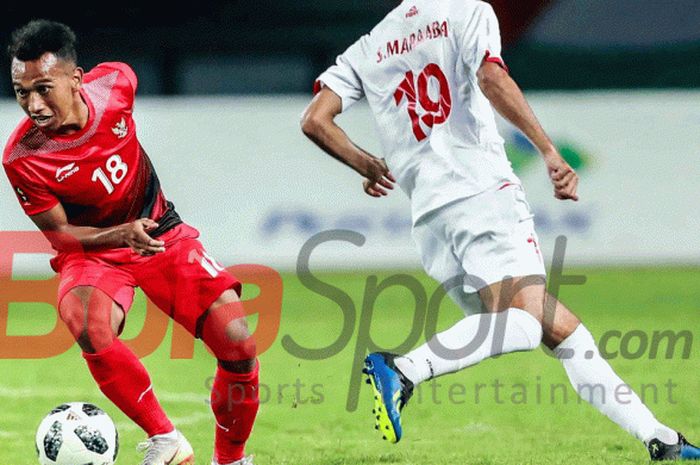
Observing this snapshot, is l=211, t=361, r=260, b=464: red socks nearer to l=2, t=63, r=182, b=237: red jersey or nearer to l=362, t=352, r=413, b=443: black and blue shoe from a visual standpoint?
l=2, t=63, r=182, b=237: red jersey

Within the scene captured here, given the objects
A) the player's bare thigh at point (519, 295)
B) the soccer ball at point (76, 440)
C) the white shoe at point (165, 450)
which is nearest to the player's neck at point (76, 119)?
the soccer ball at point (76, 440)

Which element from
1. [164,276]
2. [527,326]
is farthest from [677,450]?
[164,276]

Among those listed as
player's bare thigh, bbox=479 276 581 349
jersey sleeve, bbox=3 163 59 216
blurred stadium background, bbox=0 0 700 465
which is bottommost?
player's bare thigh, bbox=479 276 581 349

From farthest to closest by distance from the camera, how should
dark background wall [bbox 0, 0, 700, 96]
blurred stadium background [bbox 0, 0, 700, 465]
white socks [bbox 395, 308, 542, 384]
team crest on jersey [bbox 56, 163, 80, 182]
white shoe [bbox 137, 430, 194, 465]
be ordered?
dark background wall [bbox 0, 0, 700, 96] < blurred stadium background [bbox 0, 0, 700, 465] < team crest on jersey [bbox 56, 163, 80, 182] < white shoe [bbox 137, 430, 194, 465] < white socks [bbox 395, 308, 542, 384]

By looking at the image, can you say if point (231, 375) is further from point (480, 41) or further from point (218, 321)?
point (480, 41)

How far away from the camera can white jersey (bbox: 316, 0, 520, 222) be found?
199 inches

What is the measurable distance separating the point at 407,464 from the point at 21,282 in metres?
8.70

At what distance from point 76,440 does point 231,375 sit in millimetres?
683

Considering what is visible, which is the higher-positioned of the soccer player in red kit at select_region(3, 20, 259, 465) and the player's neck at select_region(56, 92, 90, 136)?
the player's neck at select_region(56, 92, 90, 136)

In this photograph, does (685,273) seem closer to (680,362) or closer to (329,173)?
(329,173)

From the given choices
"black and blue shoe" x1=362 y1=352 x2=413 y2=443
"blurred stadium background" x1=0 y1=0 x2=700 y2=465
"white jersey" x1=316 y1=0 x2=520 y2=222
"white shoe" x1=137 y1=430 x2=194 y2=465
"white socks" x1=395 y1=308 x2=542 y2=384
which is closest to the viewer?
"black and blue shoe" x1=362 y1=352 x2=413 y2=443

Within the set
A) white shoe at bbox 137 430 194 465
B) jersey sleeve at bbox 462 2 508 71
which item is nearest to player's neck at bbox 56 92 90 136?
white shoe at bbox 137 430 194 465

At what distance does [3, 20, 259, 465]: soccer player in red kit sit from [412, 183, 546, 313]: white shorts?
3.02ft

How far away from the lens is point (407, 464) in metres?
5.58
